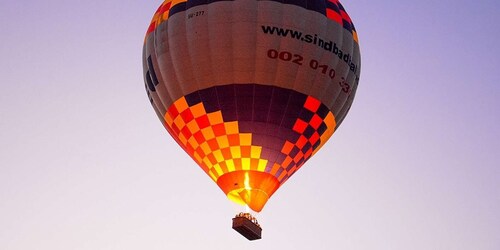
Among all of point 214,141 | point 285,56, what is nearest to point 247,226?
point 214,141

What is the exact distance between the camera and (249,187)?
750 inches

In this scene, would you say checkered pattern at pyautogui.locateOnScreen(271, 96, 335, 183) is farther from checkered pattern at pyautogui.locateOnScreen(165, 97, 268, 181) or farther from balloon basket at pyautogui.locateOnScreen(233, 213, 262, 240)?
balloon basket at pyautogui.locateOnScreen(233, 213, 262, 240)

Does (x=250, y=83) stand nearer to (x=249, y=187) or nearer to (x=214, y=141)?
(x=214, y=141)

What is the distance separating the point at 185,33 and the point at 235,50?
4.07 ft

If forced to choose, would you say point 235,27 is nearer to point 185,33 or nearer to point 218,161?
point 185,33

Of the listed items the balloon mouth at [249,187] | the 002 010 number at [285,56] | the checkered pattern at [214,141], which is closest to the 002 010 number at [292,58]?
the 002 010 number at [285,56]

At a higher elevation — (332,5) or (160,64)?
(332,5)

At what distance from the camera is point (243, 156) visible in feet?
63.2

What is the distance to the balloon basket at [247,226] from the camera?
1836 centimetres

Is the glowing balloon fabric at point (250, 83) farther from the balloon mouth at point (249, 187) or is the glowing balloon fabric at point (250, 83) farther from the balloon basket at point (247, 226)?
the balloon basket at point (247, 226)

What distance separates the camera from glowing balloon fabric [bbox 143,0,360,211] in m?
19.3

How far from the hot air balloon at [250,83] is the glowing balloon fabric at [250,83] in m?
0.02

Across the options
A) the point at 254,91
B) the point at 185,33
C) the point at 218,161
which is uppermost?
the point at 185,33

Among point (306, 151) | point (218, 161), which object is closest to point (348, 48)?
point (306, 151)
